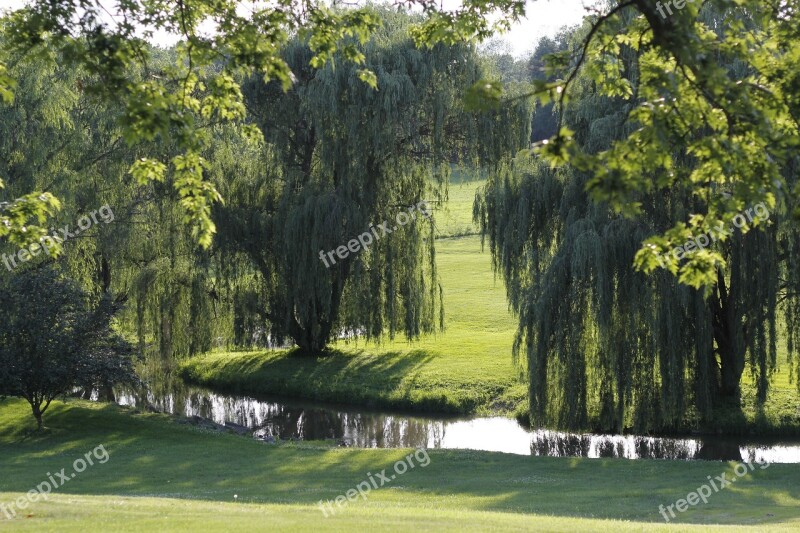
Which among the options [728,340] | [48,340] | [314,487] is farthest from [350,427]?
[728,340]

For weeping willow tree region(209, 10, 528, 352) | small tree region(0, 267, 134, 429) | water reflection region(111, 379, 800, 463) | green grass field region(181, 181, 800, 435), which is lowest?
water reflection region(111, 379, 800, 463)

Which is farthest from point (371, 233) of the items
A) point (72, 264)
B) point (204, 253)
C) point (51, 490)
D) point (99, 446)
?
point (51, 490)

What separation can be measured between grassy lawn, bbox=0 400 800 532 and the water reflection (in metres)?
2.56

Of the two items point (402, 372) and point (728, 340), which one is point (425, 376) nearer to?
point (402, 372)

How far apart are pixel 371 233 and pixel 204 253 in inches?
210

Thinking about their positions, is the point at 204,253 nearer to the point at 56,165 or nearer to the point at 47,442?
the point at 56,165

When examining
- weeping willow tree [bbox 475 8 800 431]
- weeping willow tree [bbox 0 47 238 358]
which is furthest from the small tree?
weeping willow tree [bbox 475 8 800 431]

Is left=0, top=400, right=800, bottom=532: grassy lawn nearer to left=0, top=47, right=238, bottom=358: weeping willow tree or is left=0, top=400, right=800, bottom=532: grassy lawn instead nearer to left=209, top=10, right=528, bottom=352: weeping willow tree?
left=0, top=47, right=238, bottom=358: weeping willow tree

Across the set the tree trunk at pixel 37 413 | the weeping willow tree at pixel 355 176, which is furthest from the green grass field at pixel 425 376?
the tree trunk at pixel 37 413

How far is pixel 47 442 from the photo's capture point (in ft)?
70.5

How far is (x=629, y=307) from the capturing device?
19.6 metres

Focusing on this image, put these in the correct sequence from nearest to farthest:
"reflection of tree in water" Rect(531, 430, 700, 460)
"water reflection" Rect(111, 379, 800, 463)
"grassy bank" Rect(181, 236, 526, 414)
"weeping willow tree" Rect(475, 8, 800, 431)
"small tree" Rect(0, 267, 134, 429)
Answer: "weeping willow tree" Rect(475, 8, 800, 431)
"reflection of tree in water" Rect(531, 430, 700, 460)
"water reflection" Rect(111, 379, 800, 463)
"small tree" Rect(0, 267, 134, 429)
"grassy bank" Rect(181, 236, 526, 414)

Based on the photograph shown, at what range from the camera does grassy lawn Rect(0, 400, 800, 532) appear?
10.7 meters

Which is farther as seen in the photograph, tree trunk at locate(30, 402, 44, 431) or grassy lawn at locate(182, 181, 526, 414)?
grassy lawn at locate(182, 181, 526, 414)
